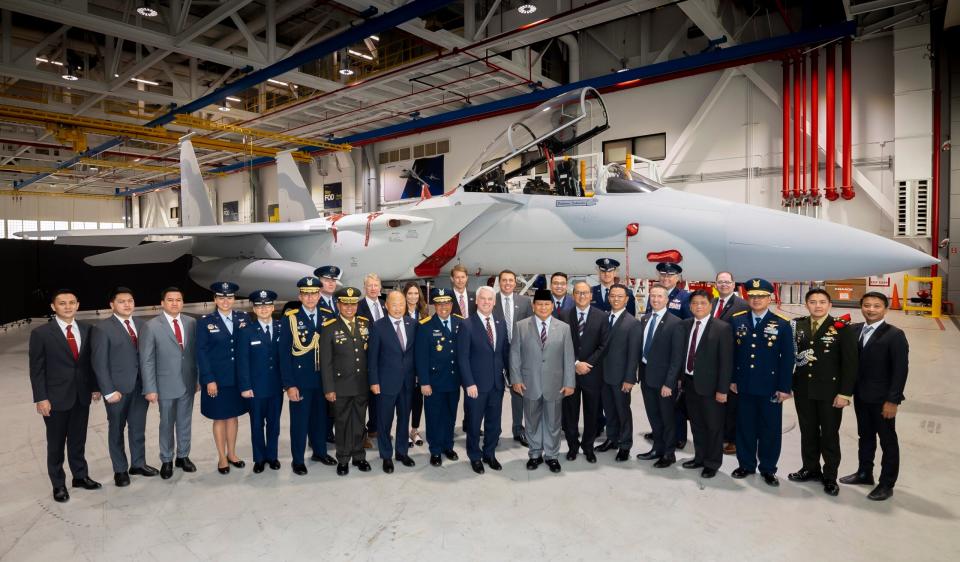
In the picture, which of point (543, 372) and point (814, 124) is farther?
point (814, 124)

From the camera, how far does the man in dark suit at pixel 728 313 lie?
13.4 ft

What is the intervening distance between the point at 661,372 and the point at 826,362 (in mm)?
1098

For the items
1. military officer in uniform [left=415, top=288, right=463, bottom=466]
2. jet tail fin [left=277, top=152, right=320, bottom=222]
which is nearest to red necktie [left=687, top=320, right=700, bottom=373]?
military officer in uniform [left=415, top=288, right=463, bottom=466]

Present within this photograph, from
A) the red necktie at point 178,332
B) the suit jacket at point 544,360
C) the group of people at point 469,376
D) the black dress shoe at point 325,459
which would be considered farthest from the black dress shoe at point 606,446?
the red necktie at point 178,332

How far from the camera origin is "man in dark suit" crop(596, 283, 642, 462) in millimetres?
4094

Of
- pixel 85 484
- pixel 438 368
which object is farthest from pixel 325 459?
pixel 85 484

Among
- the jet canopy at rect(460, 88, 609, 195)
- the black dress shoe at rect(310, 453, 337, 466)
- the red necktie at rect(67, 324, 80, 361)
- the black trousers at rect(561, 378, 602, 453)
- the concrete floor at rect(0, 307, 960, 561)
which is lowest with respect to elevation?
the concrete floor at rect(0, 307, 960, 561)

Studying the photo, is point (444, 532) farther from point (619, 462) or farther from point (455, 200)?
point (455, 200)

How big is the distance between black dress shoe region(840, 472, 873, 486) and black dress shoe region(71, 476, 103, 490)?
5.37m

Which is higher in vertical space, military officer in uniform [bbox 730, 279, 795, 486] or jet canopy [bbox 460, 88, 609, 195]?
jet canopy [bbox 460, 88, 609, 195]

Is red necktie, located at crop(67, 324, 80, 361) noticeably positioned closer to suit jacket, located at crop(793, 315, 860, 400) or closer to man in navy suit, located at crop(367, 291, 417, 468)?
man in navy suit, located at crop(367, 291, 417, 468)

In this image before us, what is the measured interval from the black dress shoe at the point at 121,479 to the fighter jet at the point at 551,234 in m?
4.81

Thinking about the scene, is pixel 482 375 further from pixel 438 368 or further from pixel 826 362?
pixel 826 362

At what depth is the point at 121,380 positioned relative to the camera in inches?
147
